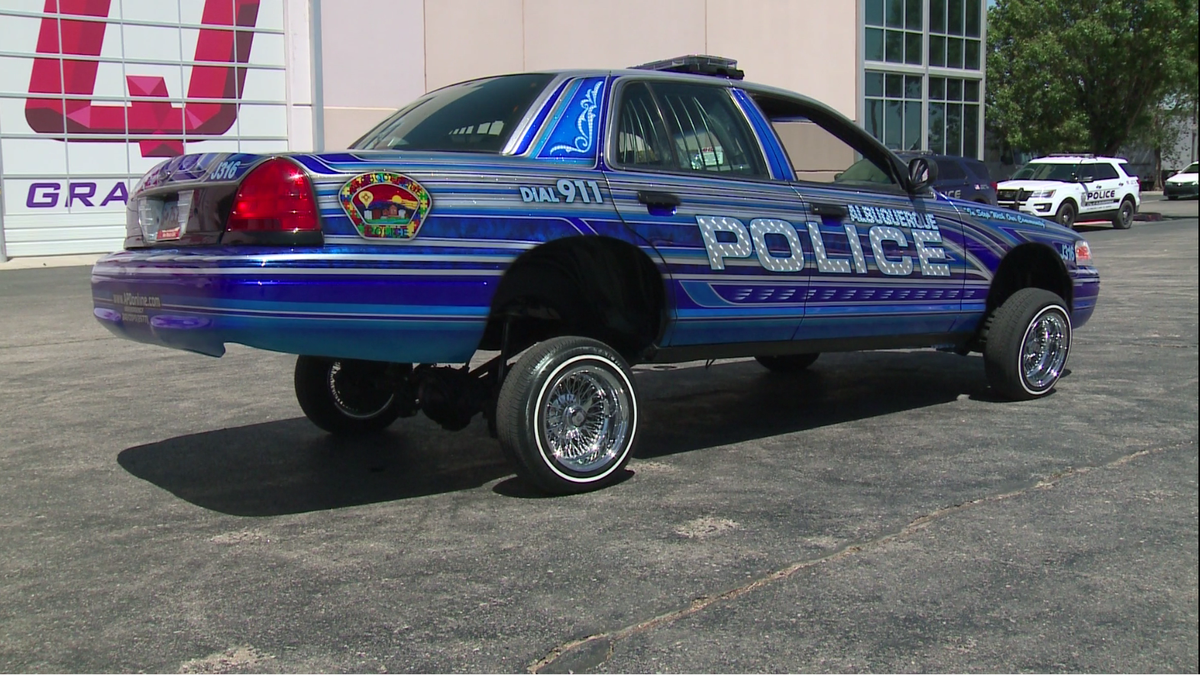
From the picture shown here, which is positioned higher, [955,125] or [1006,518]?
[955,125]

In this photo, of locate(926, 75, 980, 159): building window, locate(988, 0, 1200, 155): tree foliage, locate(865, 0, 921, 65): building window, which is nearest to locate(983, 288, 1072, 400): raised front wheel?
locate(865, 0, 921, 65): building window

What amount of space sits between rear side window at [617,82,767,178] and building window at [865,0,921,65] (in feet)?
88.1

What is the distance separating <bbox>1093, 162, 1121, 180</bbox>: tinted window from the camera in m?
27.9

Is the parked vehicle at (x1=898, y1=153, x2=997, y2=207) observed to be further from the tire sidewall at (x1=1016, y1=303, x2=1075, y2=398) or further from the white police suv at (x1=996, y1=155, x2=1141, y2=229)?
the tire sidewall at (x1=1016, y1=303, x2=1075, y2=398)

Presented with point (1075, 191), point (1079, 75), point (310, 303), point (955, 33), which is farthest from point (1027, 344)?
point (1079, 75)

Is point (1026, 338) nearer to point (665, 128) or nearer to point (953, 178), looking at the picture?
point (665, 128)

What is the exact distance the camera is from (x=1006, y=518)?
14.7 feet

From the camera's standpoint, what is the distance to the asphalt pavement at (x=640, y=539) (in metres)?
3.33

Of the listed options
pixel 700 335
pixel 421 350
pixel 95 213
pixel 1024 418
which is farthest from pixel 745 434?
pixel 95 213

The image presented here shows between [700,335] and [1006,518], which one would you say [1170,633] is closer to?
[1006,518]

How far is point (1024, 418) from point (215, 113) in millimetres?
18739

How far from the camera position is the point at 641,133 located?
5.25 metres

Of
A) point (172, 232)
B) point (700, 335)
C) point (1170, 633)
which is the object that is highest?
point (172, 232)

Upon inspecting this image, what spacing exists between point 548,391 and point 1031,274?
387 cm
